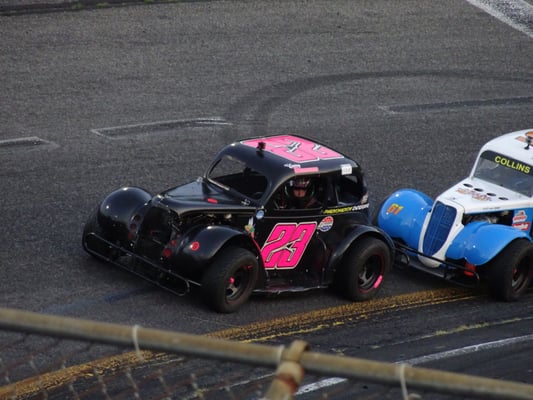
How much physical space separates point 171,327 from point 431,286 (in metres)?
3.04

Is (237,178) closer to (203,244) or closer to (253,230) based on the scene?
A: (253,230)

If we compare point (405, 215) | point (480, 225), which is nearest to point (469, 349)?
point (480, 225)

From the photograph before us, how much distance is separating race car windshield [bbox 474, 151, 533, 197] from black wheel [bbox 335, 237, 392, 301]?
1959mm

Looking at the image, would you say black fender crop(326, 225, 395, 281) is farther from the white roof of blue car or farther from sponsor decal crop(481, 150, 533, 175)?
the white roof of blue car

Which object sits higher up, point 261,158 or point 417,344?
point 261,158

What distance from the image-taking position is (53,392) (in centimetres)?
787

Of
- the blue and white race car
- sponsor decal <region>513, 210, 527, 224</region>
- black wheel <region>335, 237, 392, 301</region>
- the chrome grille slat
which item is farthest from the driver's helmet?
sponsor decal <region>513, 210, 527, 224</region>

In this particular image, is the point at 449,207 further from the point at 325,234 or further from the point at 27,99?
the point at 27,99

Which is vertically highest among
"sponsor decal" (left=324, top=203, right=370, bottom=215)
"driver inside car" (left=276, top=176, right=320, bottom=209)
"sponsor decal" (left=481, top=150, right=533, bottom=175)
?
"sponsor decal" (left=481, top=150, right=533, bottom=175)

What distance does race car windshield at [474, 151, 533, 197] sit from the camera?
11367 millimetres

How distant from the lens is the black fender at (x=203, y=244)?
30.7 feet

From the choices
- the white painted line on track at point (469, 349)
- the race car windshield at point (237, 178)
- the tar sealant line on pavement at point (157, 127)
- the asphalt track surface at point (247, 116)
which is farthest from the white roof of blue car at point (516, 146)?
the tar sealant line on pavement at point (157, 127)

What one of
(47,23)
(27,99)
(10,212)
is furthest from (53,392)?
(47,23)

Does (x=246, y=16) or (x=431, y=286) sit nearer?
(x=431, y=286)
